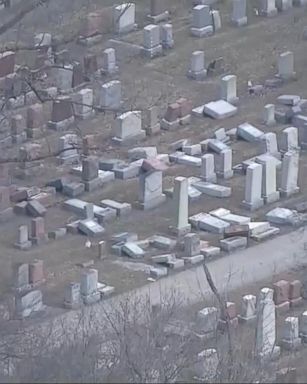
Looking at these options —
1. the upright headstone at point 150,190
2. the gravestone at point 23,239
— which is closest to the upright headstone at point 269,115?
the upright headstone at point 150,190

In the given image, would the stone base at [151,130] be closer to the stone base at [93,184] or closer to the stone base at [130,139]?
the stone base at [130,139]

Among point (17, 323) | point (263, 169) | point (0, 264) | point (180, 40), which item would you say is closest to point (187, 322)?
point (17, 323)

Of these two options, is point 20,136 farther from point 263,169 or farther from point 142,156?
point 263,169

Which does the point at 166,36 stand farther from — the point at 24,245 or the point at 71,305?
the point at 71,305

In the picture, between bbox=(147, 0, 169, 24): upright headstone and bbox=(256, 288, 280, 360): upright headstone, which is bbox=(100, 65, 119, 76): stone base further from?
bbox=(256, 288, 280, 360): upright headstone

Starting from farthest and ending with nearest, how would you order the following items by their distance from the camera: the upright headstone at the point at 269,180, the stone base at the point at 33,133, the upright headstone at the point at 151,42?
the upright headstone at the point at 151,42
the stone base at the point at 33,133
the upright headstone at the point at 269,180

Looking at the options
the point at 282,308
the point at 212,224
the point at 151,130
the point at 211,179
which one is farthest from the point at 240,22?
the point at 282,308

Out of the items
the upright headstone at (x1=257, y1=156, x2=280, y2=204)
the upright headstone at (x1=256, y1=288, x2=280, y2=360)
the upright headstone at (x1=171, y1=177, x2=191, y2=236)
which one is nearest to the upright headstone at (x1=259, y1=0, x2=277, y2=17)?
the upright headstone at (x1=257, y1=156, x2=280, y2=204)
